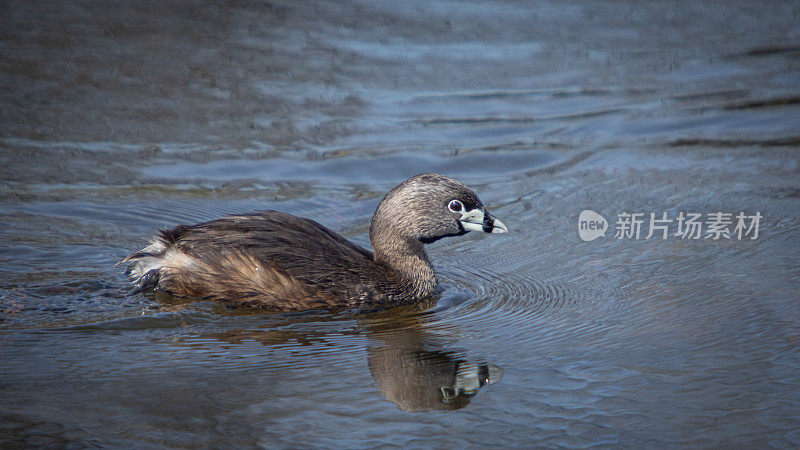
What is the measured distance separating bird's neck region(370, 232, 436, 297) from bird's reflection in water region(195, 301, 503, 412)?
306 millimetres

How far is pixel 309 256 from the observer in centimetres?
674

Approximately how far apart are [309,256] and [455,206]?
1176 millimetres

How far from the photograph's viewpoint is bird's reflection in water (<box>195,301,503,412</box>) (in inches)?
197

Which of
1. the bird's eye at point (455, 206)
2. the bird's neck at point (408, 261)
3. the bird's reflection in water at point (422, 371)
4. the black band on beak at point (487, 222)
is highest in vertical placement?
the bird's eye at point (455, 206)

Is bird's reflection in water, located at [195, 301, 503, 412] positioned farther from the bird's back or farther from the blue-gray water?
the bird's back

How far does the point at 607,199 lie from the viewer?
882cm

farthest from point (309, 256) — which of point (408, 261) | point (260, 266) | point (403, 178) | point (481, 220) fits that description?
point (403, 178)

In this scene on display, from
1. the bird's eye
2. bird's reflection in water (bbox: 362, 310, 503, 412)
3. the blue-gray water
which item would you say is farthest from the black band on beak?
bird's reflection in water (bbox: 362, 310, 503, 412)

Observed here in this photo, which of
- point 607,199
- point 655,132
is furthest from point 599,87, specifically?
point 607,199

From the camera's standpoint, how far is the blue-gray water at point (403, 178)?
15.8 ft

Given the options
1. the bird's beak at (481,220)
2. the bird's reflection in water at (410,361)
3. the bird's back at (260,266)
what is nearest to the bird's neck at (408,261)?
the bird's back at (260,266)

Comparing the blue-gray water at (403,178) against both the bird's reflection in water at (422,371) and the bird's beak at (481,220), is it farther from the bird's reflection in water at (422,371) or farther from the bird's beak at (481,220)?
the bird's beak at (481,220)

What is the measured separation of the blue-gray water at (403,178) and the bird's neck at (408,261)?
0.20 metres

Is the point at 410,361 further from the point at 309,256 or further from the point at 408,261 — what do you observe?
the point at 408,261
